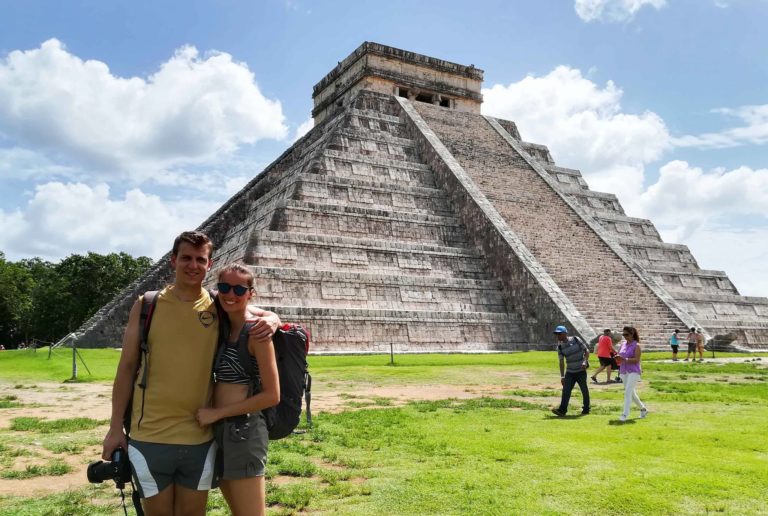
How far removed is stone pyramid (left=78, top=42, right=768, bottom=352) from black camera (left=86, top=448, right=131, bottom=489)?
44.8 feet

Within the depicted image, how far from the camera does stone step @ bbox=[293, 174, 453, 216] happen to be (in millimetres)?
21562

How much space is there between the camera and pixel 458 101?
3484 cm

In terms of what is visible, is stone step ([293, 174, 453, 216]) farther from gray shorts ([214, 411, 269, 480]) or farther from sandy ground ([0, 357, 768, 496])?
gray shorts ([214, 411, 269, 480])

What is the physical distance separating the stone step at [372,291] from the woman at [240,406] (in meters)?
14.0

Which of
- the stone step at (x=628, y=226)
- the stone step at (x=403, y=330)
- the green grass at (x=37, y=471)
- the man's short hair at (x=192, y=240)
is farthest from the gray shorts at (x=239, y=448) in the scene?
the stone step at (x=628, y=226)

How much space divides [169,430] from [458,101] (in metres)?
33.6

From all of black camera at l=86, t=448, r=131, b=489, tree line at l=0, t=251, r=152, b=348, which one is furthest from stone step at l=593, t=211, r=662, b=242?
tree line at l=0, t=251, r=152, b=348

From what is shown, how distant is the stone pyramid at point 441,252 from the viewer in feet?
61.1

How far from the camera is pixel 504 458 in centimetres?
581

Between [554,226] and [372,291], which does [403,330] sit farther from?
[554,226]

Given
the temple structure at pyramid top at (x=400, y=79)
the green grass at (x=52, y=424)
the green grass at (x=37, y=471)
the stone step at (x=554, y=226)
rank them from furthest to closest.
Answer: the temple structure at pyramid top at (x=400, y=79), the stone step at (x=554, y=226), the green grass at (x=52, y=424), the green grass at (x=37, y=471)

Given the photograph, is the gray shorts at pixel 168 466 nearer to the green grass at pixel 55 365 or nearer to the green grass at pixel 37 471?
the green grass at pixel 37 471

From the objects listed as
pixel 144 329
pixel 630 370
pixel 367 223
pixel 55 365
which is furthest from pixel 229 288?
pixel 367 223

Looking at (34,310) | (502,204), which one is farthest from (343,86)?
(34,310)
